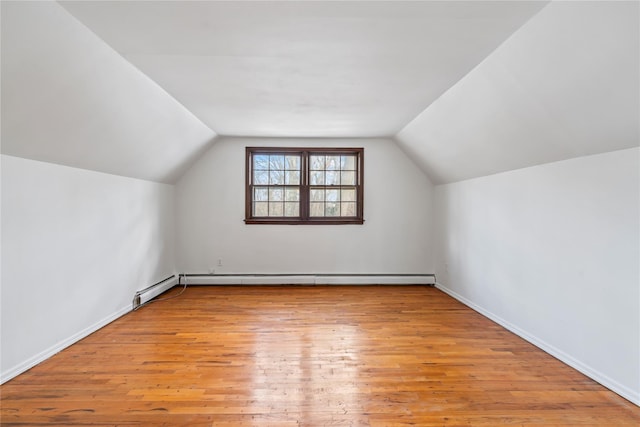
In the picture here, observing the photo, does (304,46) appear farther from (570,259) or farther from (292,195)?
(292,195)

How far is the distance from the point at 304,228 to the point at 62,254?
10.3 feet

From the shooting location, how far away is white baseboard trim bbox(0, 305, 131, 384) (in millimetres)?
2309

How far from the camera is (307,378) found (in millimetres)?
2354

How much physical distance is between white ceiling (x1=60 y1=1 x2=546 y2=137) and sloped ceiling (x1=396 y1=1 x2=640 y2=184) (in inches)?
6.0

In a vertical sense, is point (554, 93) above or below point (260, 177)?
above

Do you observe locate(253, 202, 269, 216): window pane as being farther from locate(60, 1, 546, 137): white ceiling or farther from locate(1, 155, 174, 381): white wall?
locate(60, 1, 546, 137): white ceiling

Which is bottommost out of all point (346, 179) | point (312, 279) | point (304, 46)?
point (312, 279)

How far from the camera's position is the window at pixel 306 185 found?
17.1ft

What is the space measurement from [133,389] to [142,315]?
1.70 m

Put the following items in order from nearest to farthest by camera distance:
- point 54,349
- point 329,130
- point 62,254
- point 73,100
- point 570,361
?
Result: point 73,100, point 570,361, point 54,349, point 62,254, point 329,130

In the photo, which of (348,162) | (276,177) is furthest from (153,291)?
(348,162)

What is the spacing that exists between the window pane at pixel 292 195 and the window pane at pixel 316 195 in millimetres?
214

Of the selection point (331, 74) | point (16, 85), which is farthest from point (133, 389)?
point (331, 74)

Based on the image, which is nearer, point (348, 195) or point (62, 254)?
point (62, 254)
